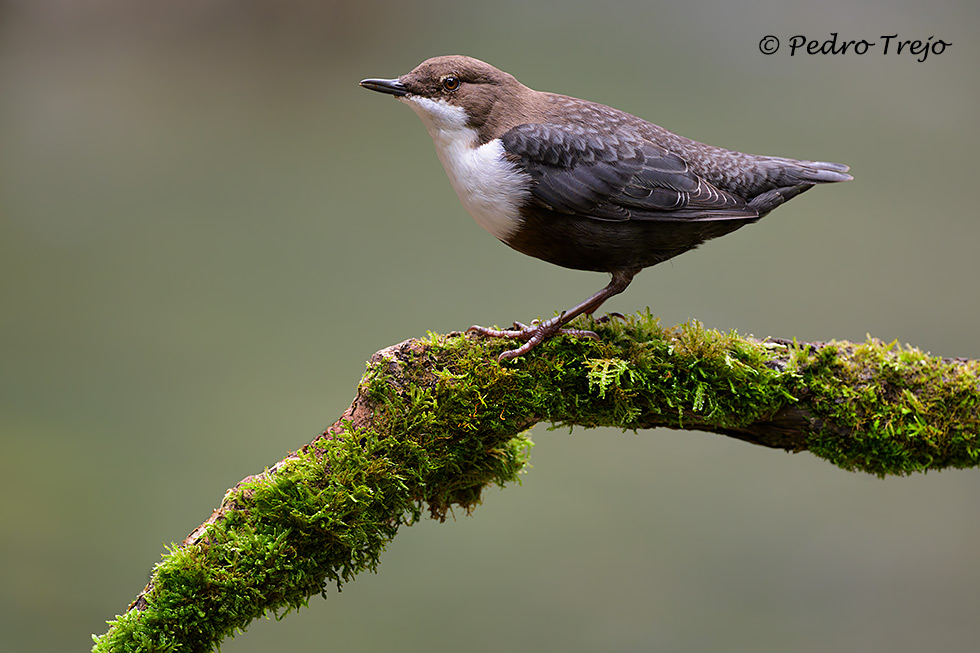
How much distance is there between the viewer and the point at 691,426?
2.87 meters

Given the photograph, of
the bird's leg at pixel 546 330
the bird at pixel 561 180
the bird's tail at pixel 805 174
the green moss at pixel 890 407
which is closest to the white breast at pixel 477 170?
the bird at pixel 561 180

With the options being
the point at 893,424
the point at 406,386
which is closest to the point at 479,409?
the point at 406,386

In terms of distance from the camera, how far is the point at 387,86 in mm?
2668

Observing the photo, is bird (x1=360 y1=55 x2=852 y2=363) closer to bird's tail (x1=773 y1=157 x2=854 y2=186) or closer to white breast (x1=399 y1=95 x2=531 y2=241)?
white breast (x1=399 y1=95 x2=531 y2=241)

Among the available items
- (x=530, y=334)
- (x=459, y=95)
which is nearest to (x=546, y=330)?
(x=530, y=334)

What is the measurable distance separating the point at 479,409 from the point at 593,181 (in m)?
0.84

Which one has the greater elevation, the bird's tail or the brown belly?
the bird's tail

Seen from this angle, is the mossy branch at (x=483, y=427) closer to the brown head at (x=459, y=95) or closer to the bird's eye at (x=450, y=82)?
the brown head at (x=459, y=95)

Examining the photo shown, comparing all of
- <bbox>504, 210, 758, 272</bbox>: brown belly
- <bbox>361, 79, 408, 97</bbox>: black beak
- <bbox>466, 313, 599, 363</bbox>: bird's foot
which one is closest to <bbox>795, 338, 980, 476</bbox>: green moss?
<bbox>504, 210, 758, 272</bbox>: brown belly

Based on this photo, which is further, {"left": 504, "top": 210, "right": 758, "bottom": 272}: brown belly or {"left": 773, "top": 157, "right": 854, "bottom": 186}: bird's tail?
{"left": 773, "top": 157, "right": 854, "bottom": 186}: bird's tail

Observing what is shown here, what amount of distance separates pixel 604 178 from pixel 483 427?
3.02 ft

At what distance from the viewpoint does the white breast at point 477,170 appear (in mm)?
2672

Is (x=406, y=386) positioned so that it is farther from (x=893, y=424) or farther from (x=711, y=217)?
(x=893, y=424)

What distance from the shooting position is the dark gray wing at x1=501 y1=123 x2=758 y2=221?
2.67 metres
